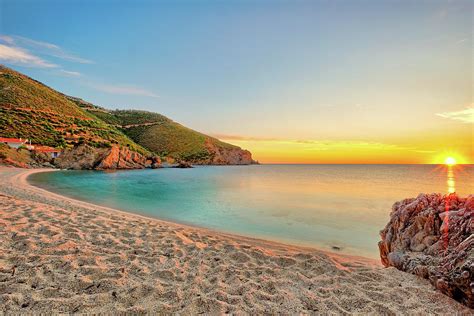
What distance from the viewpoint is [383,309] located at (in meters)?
3.36

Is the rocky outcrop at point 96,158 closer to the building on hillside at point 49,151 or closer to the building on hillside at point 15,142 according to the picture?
the building on hillside at point 49,151

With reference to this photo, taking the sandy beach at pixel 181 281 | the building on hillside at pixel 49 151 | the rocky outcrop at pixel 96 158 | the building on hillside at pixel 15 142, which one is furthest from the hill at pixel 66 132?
the sandy beach at pixel 181 281

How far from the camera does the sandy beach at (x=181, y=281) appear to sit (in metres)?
3.22

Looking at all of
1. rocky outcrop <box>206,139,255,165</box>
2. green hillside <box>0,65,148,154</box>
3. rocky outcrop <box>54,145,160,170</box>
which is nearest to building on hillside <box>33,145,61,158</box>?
green hillside <box>0,65,148,154</box>

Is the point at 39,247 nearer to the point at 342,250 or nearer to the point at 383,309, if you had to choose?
the point at 383,309

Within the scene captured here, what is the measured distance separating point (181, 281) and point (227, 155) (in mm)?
131675

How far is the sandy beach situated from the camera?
3.22 m

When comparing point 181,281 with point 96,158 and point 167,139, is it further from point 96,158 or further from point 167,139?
point 167,139

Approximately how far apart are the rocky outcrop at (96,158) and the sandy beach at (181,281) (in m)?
55.3

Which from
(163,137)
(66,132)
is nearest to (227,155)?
(163,137)

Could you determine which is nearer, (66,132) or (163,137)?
(66,132)

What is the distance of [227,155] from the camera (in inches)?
5335

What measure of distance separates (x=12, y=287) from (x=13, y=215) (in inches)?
202

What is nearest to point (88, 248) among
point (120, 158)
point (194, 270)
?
point (194, 270)
